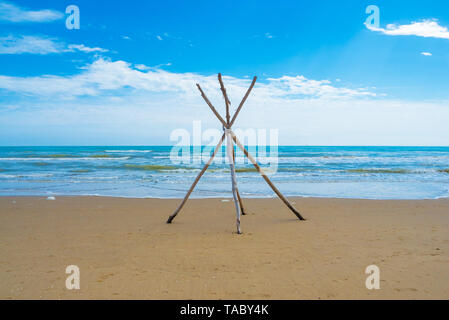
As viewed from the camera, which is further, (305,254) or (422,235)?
(422,235)

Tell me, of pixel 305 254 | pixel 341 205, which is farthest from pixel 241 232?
pixel 341 205

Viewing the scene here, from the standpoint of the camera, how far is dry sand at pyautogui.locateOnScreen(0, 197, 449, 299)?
12.3 feet

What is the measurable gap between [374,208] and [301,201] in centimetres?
215

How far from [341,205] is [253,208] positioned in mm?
2597

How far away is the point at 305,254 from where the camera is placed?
495 cm

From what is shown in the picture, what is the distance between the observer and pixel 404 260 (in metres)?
4.67

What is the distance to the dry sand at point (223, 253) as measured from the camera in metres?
3.75

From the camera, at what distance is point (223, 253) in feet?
16.6
